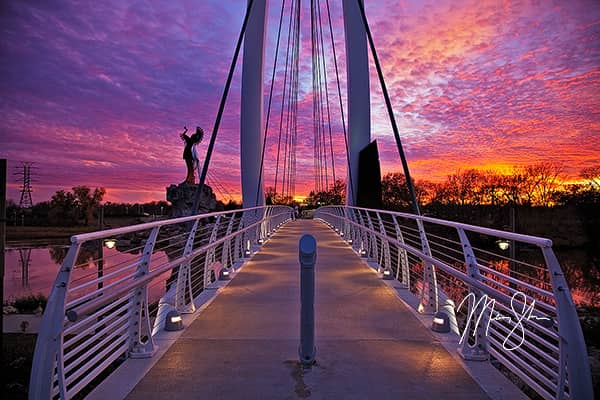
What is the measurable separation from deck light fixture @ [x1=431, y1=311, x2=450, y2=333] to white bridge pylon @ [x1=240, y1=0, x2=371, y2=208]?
11.4 metres

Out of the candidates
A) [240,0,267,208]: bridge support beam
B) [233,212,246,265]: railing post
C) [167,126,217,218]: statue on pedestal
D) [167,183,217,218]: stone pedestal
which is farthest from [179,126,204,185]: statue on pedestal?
[233,212,246,265]: railing post

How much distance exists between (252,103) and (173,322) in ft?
40.6

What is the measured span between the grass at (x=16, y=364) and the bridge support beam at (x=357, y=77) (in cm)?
1222

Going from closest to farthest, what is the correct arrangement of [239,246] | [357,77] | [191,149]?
1. [239,246]
2. [357,77]
3. [191,149]

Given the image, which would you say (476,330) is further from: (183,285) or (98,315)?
(183,285)

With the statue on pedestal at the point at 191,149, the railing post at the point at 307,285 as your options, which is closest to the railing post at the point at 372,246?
the railing post at the point at 307,285

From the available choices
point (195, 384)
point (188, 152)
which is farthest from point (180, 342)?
point (188, 152)

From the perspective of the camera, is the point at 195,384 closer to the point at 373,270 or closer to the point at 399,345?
the point at 399,345

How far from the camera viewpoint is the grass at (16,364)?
9.33m

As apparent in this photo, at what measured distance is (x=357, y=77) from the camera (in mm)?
15039

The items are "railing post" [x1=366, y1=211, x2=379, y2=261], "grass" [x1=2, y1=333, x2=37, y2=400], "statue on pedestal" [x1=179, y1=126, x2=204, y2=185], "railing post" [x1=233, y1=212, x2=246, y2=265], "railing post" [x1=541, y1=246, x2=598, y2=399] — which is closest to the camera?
"railing post" [x1=541, y1=246, x2=598, y2=399]

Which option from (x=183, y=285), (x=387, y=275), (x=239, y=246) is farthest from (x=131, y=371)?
(x=239, y=246)

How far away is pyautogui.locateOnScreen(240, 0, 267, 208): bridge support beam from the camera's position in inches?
595

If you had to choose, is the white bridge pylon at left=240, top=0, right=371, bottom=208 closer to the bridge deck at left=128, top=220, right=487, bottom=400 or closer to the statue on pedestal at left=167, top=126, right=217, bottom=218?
the bridge deck at left=128, top=220, right=487, bottom=400
